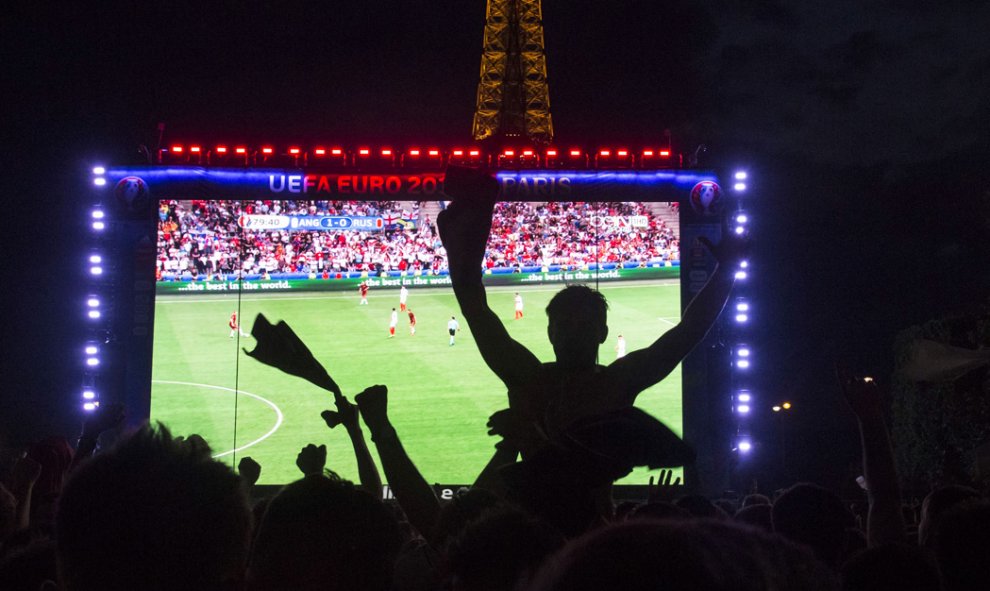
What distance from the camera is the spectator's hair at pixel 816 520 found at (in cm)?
309

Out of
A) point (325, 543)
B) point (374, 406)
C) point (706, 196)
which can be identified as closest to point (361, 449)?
point (374, 406)

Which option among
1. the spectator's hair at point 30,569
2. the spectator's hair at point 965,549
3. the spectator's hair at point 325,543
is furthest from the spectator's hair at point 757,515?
the spectator's hair at point 30,569

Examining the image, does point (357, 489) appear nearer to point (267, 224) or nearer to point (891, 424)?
point (267, 224)

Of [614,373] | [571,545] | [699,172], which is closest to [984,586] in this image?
[614,373]

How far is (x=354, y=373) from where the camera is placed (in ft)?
53.1

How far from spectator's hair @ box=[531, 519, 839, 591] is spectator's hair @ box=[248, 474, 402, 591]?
0.98 meters

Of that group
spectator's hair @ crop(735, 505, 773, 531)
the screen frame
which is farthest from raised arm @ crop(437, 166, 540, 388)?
the screen frame

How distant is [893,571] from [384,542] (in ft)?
4.27

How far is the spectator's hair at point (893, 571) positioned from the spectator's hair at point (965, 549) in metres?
0.28

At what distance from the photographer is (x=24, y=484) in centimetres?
395

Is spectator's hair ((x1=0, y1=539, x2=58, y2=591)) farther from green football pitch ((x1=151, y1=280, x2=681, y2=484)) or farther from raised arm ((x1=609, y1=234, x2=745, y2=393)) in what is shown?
green football pitch ((x1=151, y1=280, x2=681, y2=484))

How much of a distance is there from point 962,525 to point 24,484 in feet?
12.9

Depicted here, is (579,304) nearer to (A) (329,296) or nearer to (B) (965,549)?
(B) (965,549)

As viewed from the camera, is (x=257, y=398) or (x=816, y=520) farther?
(x=257, y=398)
